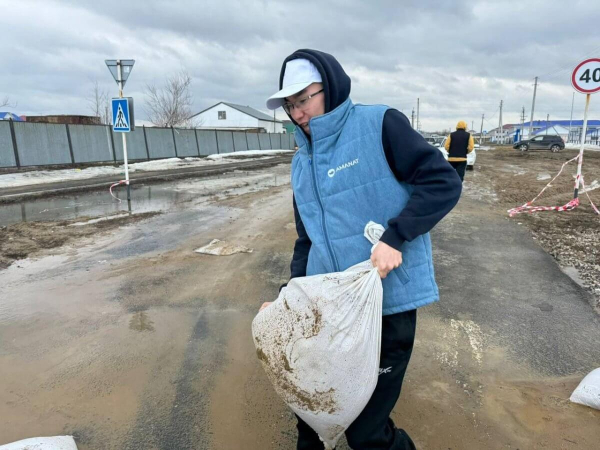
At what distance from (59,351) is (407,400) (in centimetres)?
251

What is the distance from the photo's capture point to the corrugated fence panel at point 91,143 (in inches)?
760

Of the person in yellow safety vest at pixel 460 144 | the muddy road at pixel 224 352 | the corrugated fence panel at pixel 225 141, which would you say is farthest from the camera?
the corrugated fence panel at pixel 225 141

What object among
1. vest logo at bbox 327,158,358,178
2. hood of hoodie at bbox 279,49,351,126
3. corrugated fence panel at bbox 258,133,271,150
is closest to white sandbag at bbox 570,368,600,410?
vest logo at bbox 327,158,358,178

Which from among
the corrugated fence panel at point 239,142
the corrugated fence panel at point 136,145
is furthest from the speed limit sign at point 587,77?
the corrugated fence panel at point 239,142

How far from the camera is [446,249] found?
5.56 m

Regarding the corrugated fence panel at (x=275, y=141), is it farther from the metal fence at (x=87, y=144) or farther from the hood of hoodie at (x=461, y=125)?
the hood of hoodie at (x=461, y=125)

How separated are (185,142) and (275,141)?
15.0m

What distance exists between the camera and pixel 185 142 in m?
27.2

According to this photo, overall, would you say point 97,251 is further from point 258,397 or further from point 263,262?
point 258,397

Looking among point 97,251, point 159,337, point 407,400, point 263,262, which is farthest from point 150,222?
point 407,400

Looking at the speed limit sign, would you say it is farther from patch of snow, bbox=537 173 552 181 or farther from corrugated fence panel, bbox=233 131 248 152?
corrugated fence panel, bbox=233 131 248 152

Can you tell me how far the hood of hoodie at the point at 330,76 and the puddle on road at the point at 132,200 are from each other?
7.46m

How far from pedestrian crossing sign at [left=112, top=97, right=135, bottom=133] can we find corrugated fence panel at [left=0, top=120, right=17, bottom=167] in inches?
373

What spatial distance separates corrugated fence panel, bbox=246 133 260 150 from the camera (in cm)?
3553
